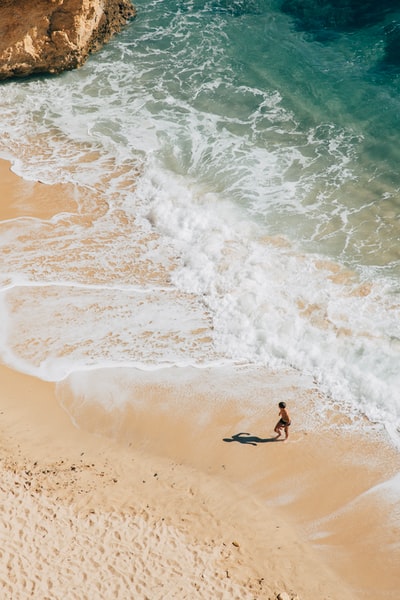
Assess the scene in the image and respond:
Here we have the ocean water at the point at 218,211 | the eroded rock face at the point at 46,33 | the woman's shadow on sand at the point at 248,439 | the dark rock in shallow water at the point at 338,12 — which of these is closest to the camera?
the woman's shadow on sand at the point at 248,439

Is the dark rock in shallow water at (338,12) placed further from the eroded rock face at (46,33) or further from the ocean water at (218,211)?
the eroded rock face at (46,33)

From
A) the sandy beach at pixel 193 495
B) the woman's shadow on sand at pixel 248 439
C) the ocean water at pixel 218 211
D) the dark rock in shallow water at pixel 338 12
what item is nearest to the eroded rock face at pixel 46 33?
the ocean water at pixel 218 211

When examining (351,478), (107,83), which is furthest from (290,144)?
(351,478)

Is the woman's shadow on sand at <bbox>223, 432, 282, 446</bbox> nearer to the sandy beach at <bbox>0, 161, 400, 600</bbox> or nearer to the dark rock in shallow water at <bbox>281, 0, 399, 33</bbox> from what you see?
the sandy beach at <bbox>0, 161, 400, 600</bbox>

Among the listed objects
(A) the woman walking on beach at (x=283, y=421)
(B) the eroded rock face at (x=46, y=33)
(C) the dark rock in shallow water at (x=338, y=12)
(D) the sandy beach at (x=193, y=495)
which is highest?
(C) the dark rock in shallow water at (x=338, y=12)

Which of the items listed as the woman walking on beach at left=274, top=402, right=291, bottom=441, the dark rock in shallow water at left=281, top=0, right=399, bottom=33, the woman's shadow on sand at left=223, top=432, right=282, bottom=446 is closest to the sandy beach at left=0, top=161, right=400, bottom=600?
the woman's shadow on sand at left=223, top=432, right=282, bottom=446

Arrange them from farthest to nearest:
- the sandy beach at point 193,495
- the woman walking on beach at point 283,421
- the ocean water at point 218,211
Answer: the ocean water at point 218,211, the woman walking on beach at point 283,421, the sandy beach at point 193,495

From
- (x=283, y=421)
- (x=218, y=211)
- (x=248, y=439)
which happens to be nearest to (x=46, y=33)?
(x=218, y=211)
